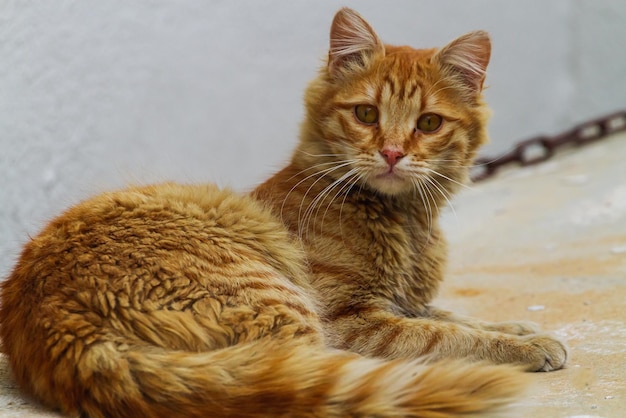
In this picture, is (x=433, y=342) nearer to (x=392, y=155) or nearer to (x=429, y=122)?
(x=392, y=155)

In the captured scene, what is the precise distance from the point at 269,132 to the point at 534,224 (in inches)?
69.1

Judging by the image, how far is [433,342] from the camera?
2.72 m

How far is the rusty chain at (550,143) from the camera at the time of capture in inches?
249

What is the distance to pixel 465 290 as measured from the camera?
4094mm

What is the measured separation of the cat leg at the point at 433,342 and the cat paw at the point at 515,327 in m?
0.23

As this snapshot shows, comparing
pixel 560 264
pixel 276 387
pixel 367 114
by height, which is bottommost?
pixel 560 264

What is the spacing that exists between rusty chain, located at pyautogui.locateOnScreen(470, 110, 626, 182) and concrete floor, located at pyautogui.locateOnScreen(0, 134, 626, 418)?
0.28 feet

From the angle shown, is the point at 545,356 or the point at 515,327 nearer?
the point at 545,356

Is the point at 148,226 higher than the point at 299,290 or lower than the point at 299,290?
higher

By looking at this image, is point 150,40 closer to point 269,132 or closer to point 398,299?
point 269,132

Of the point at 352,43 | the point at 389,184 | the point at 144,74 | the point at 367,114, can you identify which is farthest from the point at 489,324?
the point at 144,74

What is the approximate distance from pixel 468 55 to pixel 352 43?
44cm

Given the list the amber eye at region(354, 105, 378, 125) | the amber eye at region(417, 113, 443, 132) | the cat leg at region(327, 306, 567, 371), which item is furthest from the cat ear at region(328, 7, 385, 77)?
the cat leg at region(327, 306, 567, 371)

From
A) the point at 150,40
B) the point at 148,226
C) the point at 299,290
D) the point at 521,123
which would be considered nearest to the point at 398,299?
the point at 299,290
